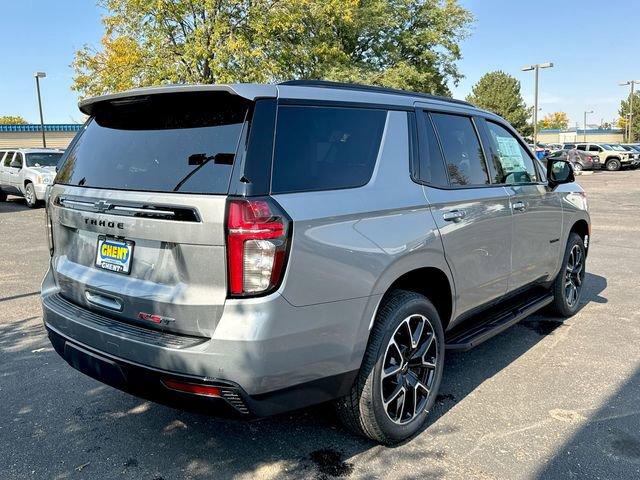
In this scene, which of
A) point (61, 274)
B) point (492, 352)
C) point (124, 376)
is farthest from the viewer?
point (492, 352)

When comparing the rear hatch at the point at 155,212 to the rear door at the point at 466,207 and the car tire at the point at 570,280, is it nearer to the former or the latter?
the rear door at the point at 466,207

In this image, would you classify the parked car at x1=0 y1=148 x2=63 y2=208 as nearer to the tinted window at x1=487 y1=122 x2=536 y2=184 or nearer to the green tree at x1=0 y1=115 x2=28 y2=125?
the tinted window at x1=487 y1=122 x2=536 y2=184

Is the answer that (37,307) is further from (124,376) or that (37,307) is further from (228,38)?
(228,38)

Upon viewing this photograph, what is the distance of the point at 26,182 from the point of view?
16141 millimetres

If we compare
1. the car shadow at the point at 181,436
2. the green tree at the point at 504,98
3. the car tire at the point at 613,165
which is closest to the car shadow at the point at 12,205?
the car shadow at the point at 181,436

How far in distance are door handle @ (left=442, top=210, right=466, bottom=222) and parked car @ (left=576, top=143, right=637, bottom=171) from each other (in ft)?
129

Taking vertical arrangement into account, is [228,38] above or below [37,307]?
above

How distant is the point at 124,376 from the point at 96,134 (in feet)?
4.63

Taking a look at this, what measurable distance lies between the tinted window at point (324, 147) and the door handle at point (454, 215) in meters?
0.64

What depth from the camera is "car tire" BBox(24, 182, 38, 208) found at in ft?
52.2

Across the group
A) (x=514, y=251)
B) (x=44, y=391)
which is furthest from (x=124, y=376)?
(x=514, y=251)

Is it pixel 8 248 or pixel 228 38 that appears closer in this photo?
pixel 8 248

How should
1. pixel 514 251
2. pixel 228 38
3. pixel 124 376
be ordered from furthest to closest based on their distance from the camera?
1. pixel 228 38
2. pixel 514 251
3. pixel 124 376

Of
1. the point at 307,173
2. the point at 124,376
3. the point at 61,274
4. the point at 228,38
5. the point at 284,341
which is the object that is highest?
the point at 228,38
